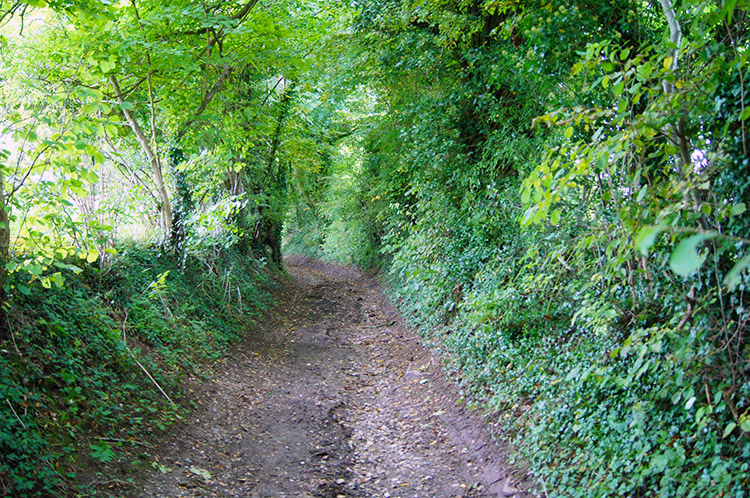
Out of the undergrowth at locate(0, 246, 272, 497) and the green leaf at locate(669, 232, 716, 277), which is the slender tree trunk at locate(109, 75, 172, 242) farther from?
the green leaf at locate(669, 232, 716, 277)

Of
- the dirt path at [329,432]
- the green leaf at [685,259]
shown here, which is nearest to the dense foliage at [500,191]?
the green leaf at [685,259]

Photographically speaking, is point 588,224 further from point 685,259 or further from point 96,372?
point 96,372

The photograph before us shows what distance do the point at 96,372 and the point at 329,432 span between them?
2765mm

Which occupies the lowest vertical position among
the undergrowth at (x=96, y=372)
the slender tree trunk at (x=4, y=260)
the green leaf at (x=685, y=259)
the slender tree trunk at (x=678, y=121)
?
the undergrowth at (x=96, y=372)

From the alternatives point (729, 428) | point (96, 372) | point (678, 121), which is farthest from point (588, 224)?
point (96, 372)

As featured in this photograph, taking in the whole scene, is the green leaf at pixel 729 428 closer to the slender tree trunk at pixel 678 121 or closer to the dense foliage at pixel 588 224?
the dense foliage at pixel 588 224

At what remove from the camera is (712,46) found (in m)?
3.47

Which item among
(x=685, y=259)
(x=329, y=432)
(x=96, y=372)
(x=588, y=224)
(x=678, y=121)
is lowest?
(x=329, y=432)

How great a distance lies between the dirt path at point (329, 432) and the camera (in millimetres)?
5039

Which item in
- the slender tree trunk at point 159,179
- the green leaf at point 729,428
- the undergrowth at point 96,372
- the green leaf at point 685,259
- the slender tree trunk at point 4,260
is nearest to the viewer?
the green leaf at point 685,259

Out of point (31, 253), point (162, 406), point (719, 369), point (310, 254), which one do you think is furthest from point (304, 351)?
point (310, 254)

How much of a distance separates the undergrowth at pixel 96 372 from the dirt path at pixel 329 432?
1.31 ft

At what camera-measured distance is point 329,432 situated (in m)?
6.38

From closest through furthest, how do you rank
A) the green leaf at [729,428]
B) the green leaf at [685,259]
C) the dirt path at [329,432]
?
the green leaf at [685,259] < the green leaf at [729,428] < the dirt path at [329,432]
